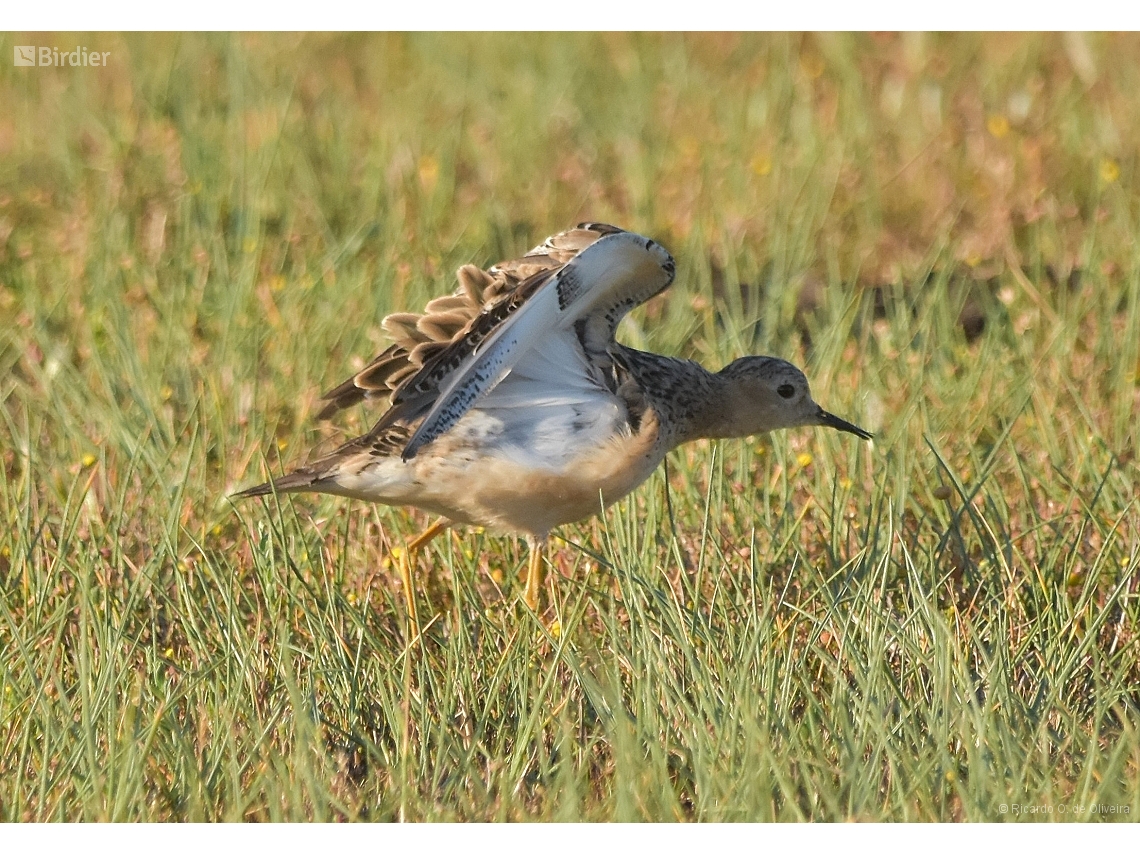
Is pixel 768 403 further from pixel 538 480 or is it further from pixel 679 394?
pixel 538 480

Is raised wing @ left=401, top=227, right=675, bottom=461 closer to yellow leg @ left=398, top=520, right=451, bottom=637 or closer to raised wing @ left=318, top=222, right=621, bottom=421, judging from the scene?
raised wing @ left=318, top=222, right=621, bottom=421

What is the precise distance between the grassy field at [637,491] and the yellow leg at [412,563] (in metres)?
0.09

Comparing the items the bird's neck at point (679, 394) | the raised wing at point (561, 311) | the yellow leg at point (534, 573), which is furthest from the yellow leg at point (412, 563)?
the bird's neck at point (679, 394)

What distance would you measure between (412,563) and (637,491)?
884 mm

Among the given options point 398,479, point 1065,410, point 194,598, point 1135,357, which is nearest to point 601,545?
point 398,479

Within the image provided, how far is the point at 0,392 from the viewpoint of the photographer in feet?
21.6

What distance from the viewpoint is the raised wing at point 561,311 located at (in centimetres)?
461

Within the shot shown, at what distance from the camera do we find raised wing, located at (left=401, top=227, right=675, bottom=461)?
4.61m

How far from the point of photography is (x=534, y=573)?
207 inches

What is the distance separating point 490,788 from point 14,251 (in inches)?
193

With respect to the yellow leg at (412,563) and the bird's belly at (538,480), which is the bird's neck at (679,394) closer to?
the bird's belly at (538,480)

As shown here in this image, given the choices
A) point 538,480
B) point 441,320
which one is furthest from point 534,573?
point 441,320
